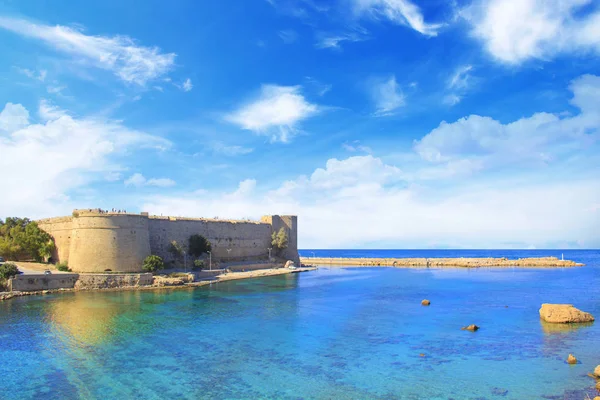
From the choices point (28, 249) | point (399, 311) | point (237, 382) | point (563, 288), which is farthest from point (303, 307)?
point (28, 249)

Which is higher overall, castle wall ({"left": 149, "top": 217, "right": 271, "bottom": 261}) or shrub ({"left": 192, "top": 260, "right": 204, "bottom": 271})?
castle wall ({"left": 149, "top": 217, "right": 271, "bottom": 261})

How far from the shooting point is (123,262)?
30922mm

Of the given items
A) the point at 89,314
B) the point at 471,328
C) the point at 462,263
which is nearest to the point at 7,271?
the point at 89,314

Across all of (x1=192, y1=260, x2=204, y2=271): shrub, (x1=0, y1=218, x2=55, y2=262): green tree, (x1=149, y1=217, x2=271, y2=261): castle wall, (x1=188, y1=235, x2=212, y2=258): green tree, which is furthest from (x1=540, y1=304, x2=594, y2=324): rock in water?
(x1=0, y1=218, x2=55, y2=262): green tree

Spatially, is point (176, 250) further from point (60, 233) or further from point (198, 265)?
point (60, 233)

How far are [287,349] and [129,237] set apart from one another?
21.1 meters

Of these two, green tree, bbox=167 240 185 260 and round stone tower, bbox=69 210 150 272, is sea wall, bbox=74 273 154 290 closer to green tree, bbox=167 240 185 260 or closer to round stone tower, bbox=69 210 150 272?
round stone tower, bbox=69 210 150 272

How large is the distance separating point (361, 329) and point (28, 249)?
29545 millimetres

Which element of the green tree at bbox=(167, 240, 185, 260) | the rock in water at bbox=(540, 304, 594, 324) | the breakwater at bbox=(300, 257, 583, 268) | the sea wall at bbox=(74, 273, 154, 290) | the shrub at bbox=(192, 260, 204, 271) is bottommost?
the breakwater at bbox=(300, 257, 583, 268)

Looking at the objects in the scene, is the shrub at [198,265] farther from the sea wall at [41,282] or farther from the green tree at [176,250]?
the sea wall at [41,282]

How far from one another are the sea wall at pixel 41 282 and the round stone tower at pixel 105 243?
1.86 m

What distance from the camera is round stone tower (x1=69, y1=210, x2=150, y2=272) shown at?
99.7ft

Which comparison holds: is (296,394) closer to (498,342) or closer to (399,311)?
(498,342)

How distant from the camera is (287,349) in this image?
14539 millimetres
